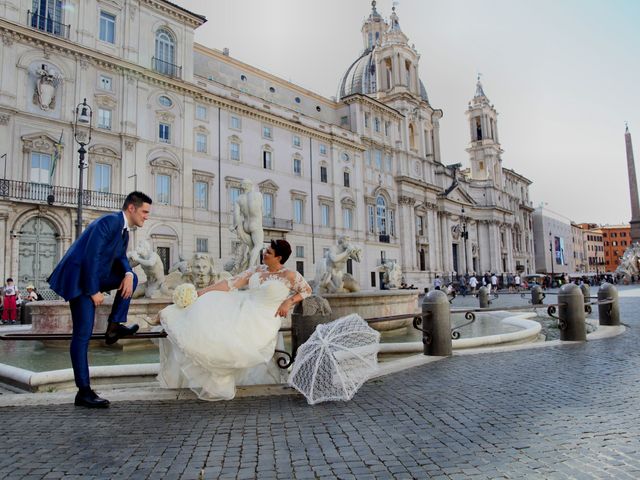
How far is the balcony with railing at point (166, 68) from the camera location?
91.5ft

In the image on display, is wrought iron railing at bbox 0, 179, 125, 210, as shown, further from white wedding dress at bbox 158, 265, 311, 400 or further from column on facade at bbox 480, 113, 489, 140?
column on facade at bbox 480, 113, 489, 140

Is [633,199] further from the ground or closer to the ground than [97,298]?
further from the ground

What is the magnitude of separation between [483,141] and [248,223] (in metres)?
67.9

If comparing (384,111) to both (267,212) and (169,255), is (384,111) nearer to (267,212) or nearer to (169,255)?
(267,212)

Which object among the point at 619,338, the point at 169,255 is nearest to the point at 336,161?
the point at 169,255

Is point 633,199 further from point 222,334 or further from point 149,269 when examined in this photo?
point 222,334

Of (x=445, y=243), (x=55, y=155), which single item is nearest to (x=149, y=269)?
(x=55, y=155)

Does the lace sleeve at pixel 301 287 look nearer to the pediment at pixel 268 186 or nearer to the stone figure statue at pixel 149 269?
the stone figure statue at pixel 149 269

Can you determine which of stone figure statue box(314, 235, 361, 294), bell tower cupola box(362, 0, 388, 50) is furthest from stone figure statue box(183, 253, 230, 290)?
bell tower cupola box(362, 0, 388, 50)

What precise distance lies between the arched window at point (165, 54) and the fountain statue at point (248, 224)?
800 inches

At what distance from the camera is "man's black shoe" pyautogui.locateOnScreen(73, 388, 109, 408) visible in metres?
4.03

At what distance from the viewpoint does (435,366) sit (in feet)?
19.6

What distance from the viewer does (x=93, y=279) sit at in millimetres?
3869

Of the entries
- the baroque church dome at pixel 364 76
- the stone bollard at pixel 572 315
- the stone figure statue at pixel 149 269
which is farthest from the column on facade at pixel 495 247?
the stone figure statue at pixel 149 269
